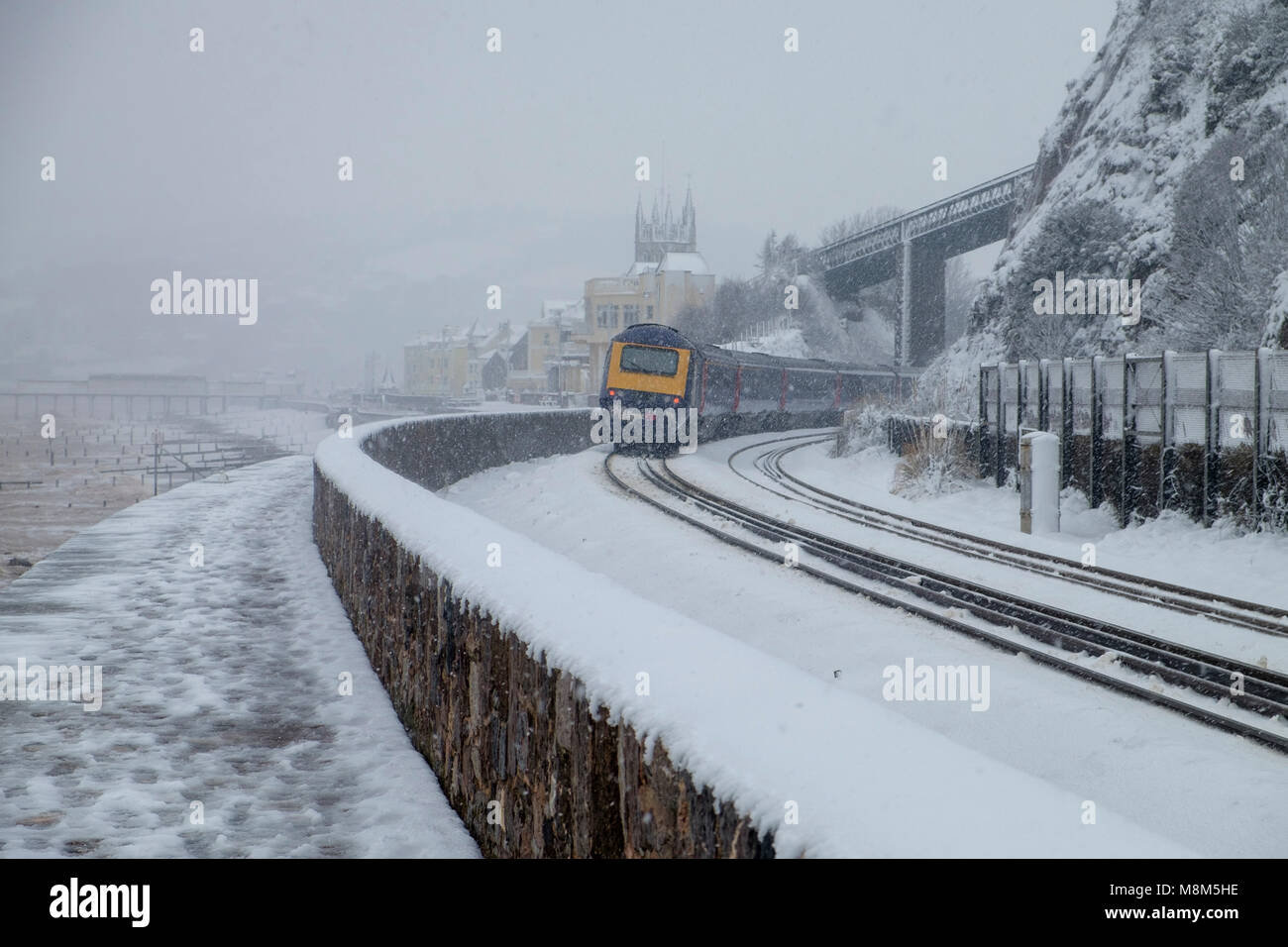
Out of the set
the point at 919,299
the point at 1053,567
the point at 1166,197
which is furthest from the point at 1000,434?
the point at 919,299

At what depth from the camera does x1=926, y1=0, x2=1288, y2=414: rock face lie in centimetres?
2103

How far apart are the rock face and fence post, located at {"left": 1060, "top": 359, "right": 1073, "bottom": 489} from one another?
11.8 feet

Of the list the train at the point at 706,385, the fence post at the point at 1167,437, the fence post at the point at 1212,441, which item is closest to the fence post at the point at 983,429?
the fence post at the point at 1167,437

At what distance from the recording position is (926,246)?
62.9m

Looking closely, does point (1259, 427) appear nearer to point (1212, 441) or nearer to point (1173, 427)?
point (1212, 441)

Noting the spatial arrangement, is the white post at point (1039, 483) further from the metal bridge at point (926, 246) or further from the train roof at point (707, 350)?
the metal bridge at point (926, 246)

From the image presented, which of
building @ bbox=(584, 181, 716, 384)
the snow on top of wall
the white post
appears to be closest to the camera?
the snow on top of wall

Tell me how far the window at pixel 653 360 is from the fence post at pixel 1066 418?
11667 millimetres

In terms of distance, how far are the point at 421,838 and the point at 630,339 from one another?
77.9ft

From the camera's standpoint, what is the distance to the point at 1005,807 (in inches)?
79.7

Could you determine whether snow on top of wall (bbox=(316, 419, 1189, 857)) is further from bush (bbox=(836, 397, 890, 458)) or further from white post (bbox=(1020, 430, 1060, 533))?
bush (bbox=(836, 397, 890, 458))

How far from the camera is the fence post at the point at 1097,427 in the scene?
16141 millimetres

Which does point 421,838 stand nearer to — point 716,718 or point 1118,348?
point 716,718

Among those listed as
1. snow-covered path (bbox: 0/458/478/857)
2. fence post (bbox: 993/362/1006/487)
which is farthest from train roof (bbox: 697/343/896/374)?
snow-covered path (bbox: 0/458/478/857)
